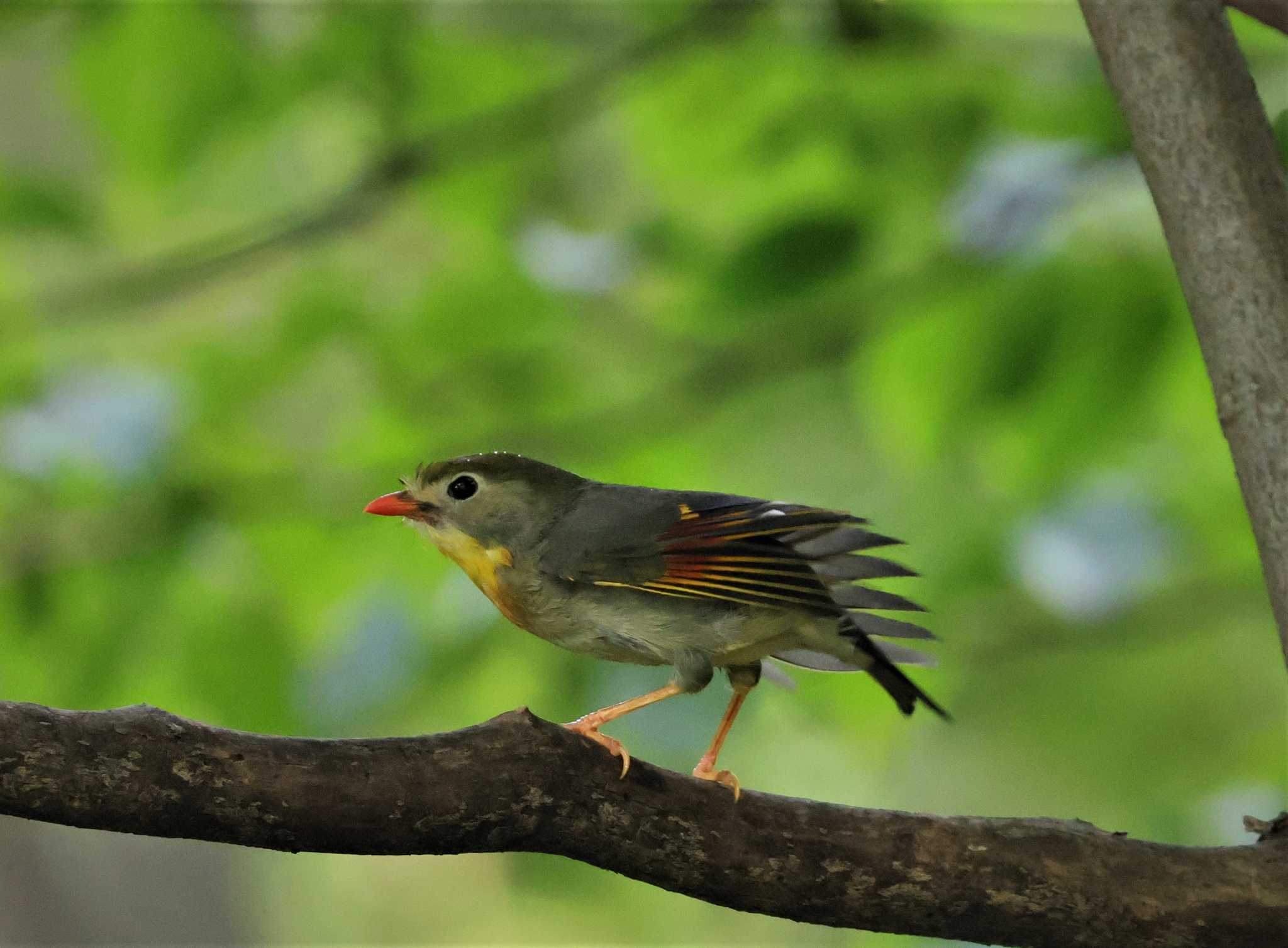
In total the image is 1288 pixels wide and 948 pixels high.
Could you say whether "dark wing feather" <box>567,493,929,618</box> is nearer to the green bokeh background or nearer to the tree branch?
the tree branch

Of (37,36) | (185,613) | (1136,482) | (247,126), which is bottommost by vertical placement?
(185,613)

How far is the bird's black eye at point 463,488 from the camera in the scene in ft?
7.57

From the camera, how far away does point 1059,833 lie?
178cm

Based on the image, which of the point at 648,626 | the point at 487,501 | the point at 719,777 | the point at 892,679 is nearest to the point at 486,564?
the point at 487,501

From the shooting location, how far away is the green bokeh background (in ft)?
9.30

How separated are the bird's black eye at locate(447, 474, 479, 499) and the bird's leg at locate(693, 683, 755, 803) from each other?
55 cm

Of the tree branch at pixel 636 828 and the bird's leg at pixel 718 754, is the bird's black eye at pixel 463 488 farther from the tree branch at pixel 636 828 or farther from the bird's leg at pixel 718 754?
the tree branch at pixel 636 828

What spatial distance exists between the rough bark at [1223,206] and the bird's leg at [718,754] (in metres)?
0.69

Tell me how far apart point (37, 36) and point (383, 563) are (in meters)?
1.48

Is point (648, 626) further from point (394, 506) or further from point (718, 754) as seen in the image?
point (394, 506)

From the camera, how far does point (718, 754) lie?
7.29 ft

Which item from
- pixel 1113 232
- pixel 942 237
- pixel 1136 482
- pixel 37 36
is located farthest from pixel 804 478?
pixel 37 36

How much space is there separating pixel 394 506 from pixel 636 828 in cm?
87

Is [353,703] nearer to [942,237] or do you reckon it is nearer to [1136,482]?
[942,237]
